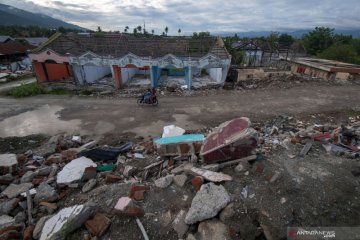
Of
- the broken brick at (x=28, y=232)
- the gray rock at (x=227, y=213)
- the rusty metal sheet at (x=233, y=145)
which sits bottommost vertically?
the broken brick at (x=28, y=232)

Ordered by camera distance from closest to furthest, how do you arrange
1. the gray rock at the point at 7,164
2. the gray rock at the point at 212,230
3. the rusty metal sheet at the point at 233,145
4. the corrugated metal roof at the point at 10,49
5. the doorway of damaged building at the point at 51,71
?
the gray rock at the point at 212,230
the rusty metal sheet at the point at 233,145
the gray rock at the point at 7,164
the doorway of damaged building at the point at 51,71
the corrugated metal roof at the point at 10,49

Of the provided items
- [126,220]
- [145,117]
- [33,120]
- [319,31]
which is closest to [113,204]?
[126,220]

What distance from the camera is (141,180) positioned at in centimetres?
554

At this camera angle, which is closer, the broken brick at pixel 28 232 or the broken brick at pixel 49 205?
the broken brick at pixel 28 232

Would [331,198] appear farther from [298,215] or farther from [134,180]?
[134,180]

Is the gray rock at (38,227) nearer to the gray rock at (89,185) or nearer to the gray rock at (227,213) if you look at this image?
the gray rock at (89,185)

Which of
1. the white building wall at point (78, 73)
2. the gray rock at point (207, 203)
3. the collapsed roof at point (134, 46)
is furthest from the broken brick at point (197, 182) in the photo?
the white building wall at point (78, 73)

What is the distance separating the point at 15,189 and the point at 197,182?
5.19m

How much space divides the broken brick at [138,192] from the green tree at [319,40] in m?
51.3

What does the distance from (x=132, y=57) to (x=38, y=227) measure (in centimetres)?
1513

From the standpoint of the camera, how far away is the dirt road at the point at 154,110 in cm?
1066

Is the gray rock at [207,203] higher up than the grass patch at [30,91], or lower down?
higher up

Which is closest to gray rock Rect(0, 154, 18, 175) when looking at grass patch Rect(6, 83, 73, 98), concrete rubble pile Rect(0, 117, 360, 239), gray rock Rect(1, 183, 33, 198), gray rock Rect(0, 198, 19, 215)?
concrete rubble pile Rect(0, 117, 360, 239)

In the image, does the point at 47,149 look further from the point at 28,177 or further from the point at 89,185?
the point at 89,185
